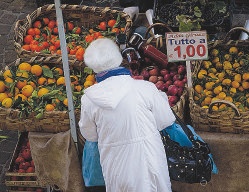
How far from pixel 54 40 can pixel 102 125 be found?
1.86 meters

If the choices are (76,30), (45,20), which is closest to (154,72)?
(76,30)

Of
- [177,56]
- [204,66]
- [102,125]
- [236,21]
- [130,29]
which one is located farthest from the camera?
[236,21]

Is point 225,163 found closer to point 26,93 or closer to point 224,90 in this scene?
point 224,90

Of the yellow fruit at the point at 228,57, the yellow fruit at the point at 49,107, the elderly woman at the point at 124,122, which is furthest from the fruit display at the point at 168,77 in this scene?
the yellow fruit at the point at 49,107

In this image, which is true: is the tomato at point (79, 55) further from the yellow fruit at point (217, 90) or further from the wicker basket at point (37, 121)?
the yellow fruit at point (217, 90)

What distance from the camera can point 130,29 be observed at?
463 centimetres

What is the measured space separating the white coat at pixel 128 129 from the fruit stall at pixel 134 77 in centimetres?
42

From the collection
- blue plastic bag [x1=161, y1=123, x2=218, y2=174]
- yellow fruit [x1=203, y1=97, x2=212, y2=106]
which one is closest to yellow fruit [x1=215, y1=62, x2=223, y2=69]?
yellow fruit [x1=203, y1=97, x2=212, y2=106]

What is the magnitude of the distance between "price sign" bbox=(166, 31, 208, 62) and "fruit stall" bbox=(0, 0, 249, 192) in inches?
6.9

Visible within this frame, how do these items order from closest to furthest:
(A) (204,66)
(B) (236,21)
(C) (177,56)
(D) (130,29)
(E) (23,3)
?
(C) (177,56) < (A) (204,66) < (D) (130,29) < (B) (236,21) < (E) (23,3)

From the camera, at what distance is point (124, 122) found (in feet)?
9.98

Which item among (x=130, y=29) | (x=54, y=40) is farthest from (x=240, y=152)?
(x=54, y=40)

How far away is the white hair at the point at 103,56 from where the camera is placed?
3.06m

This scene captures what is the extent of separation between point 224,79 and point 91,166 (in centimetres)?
127
